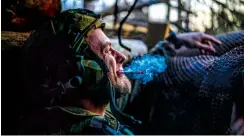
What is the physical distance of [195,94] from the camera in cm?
344

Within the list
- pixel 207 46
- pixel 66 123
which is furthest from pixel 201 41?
pixel 66 123

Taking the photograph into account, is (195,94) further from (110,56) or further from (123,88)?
(110,56)

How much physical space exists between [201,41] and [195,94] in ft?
1.61

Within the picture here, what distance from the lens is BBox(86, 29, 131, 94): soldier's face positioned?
3.29m

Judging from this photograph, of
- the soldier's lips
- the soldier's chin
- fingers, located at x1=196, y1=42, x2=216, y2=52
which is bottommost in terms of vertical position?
the soldier's chin

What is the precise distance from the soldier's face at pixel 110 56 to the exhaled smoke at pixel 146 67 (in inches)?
3.6

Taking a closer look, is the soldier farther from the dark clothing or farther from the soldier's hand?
the soldier's hand

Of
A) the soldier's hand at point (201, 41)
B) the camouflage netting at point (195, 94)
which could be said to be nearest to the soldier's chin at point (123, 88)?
the camouflage netting at point (195, 94)

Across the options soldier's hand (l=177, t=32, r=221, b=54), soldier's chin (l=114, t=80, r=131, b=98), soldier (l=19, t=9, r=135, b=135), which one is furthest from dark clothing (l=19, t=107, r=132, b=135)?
soldier's hand (l=177, t=32, r=221, b=54)

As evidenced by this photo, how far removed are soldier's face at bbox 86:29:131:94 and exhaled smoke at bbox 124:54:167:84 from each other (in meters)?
0.09

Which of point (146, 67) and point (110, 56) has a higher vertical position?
point (110, 56)

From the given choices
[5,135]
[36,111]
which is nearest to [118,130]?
[36,111]

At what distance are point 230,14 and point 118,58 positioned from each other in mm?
1078

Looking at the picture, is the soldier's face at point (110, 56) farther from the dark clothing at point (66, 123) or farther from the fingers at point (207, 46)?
the fingers at point (207, 46)
